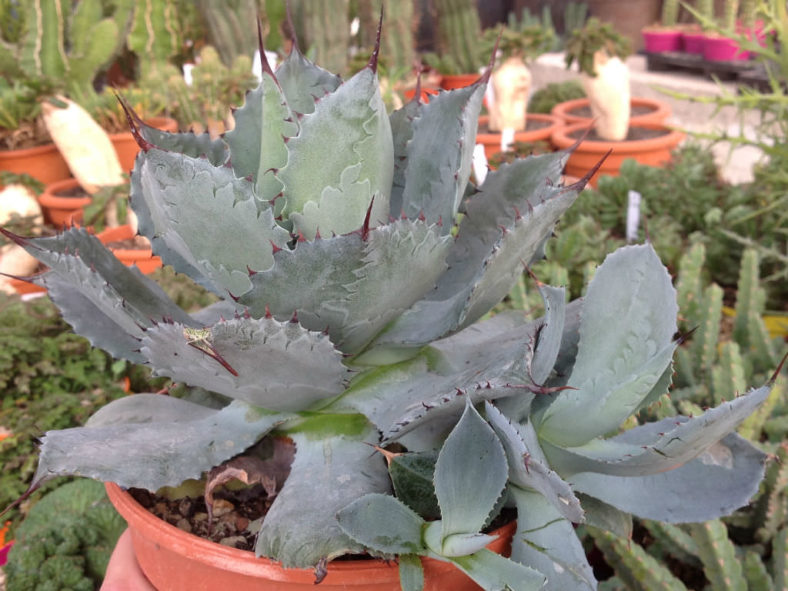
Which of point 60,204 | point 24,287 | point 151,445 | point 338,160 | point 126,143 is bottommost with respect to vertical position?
point 24,287

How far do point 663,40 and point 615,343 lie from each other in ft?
18.9

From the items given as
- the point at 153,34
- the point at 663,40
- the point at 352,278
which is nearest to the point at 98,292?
the point at 352,278

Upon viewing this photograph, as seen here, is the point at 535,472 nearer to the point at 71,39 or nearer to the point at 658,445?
the point at 658,445

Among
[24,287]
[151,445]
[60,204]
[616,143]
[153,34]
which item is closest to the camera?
[151,445]

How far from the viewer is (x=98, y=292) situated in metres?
0.61

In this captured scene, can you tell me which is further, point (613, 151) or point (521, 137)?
point (521, 137)

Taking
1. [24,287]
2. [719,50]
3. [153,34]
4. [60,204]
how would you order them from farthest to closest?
[719,50], [153,34], [60,204], [24,287]

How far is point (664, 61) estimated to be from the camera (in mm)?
5590

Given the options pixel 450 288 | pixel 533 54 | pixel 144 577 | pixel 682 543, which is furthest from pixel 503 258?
pixel 533 54

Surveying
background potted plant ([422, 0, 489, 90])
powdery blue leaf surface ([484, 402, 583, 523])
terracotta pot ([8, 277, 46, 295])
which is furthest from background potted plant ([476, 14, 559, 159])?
powdery blue leaf surface ([484, 402, 583, 523])

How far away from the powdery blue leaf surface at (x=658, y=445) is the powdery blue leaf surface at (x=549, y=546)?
0.21 ft

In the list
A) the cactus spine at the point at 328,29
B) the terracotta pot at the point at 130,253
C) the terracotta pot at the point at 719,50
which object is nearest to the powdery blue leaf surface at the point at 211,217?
the terracotta pot at the point at 130,253

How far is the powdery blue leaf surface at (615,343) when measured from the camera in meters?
0.63

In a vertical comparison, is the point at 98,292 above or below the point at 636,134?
above
